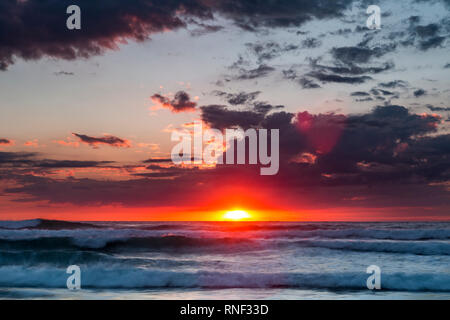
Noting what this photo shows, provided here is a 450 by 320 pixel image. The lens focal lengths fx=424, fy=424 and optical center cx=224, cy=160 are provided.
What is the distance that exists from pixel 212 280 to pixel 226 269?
1.87 metres

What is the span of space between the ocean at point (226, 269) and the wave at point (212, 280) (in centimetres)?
3

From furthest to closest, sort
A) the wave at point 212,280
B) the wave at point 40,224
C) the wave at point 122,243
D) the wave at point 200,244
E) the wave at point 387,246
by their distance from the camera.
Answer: the wave at point 40,224 < the wave at point 122,243 < the wave at point 200,244 < the wave at point 387,246 < the wave at point 212,280

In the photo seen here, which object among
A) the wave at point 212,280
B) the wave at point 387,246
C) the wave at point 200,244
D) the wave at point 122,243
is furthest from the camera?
the wave at point 122,243

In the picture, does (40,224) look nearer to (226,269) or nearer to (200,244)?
(200,244)

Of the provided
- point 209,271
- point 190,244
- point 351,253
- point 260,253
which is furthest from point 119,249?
point 351,253

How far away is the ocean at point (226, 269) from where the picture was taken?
11086 millimetres

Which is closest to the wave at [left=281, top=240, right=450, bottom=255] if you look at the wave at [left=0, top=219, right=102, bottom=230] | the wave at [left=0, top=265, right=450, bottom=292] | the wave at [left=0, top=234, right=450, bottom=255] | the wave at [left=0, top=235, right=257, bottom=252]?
the wave at [left=0, top=234, right=450, bottom=255]

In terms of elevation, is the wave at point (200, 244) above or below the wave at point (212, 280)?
above

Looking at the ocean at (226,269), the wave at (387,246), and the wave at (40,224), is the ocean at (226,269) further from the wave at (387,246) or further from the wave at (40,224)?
the wave at (40,224)

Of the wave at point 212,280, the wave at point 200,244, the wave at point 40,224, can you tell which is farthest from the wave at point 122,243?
the wave at point 40,224

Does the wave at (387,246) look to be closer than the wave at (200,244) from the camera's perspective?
Yes

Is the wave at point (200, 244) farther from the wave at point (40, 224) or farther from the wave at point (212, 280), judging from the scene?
the wave at point (40, 224)
